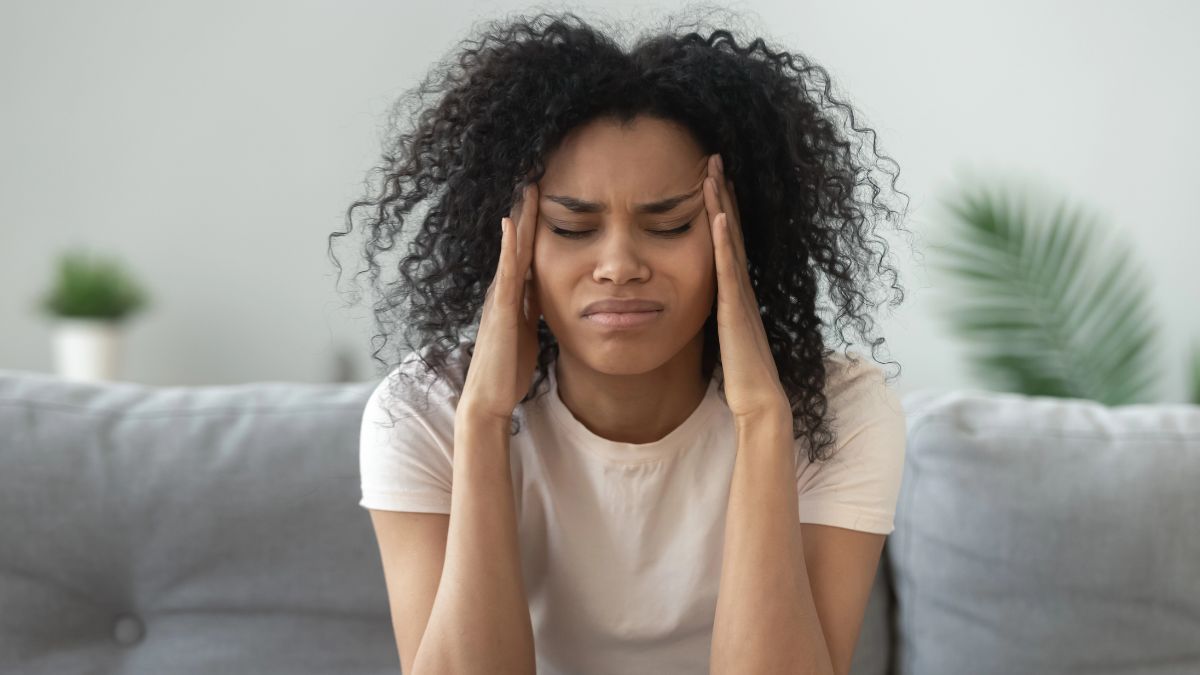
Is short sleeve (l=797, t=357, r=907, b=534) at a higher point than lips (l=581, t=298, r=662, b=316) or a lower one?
lower

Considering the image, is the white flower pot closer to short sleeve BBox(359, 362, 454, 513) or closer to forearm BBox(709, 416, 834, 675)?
short sleeve BBox(359, 362, 454, 513)

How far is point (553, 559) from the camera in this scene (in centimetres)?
158

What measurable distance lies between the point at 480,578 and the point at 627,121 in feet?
1.87

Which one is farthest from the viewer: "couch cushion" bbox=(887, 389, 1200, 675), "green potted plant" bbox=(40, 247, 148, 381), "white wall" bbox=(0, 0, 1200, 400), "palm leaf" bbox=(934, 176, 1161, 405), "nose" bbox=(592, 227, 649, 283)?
"white wall" bbox=(0, 0, 1200, 400)

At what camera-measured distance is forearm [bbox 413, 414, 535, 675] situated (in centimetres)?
140

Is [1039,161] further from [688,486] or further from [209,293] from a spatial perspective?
[209,293]

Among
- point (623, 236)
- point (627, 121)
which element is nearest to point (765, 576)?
point (623, 236)

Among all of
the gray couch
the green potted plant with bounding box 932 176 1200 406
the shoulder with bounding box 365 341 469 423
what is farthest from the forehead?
the green potted plant with bounding box 932 176 1200 406

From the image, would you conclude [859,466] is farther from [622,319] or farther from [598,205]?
[598,205]

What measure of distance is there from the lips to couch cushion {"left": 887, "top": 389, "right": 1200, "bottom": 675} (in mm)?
561

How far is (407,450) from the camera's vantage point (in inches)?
59.3

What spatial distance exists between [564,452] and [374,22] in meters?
2.58

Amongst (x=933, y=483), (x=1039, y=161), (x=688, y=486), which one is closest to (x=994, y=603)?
(x=933, y=483)

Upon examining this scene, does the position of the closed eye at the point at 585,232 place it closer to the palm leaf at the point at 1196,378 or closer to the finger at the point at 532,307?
the finger at the point at 532,307
